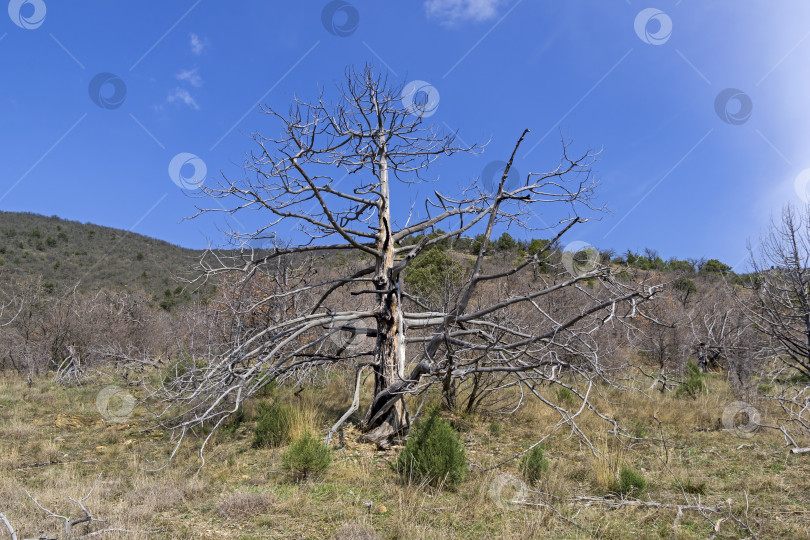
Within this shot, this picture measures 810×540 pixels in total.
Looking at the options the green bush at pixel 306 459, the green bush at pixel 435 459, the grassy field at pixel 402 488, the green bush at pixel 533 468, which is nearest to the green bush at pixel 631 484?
the grassy field at pixel 402 488

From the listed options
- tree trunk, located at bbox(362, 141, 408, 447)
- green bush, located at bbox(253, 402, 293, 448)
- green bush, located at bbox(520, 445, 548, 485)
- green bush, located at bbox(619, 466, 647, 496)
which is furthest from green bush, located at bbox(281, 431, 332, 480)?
green bush, located at bbox(619, 466, 647, 496)

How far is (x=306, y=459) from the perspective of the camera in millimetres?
5672

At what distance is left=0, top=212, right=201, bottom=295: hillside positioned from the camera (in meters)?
38.0

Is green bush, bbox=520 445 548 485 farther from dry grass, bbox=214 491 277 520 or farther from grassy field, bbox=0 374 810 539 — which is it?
dry grass, bbox=214 491 277 520

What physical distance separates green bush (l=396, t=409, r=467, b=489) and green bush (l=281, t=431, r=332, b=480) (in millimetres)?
968

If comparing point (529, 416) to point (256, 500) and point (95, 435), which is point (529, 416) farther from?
point (95, 435)

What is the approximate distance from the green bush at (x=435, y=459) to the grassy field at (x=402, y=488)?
160mm

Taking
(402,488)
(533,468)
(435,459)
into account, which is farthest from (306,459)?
(533,468)

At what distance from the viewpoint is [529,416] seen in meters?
9.15

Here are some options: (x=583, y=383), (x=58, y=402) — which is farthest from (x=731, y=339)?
(x=58, y=402)

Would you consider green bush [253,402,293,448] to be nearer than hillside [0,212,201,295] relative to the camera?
Yes

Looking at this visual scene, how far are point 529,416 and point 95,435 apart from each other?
27.6 ft

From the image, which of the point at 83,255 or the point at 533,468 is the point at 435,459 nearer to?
the point at 533,468

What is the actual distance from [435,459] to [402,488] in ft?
1.60
